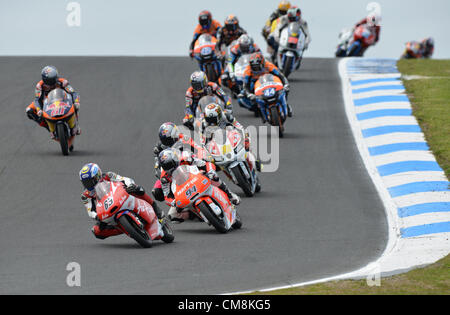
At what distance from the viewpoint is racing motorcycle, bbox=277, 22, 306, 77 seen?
26203 mm

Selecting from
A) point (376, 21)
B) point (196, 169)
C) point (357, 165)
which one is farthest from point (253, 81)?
point (376, 21)

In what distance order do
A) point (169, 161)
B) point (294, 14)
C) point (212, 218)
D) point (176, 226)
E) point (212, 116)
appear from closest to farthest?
point (169, 161) → point (212, 218) → point (176, 226) → point (212, 116) → point (294, 14)

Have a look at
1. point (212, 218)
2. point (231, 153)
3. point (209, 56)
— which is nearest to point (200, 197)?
point (212, 218)

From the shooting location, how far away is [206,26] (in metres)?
26.3

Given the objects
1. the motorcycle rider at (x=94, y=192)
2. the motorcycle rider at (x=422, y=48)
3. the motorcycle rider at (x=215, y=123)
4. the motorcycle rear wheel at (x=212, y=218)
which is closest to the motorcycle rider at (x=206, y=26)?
the motorcycle rider at (x=215, y=123)

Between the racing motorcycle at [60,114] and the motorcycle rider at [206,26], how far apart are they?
7.04m

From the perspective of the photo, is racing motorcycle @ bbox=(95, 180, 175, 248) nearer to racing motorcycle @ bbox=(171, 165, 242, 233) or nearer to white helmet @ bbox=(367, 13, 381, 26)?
racing motorcycle @ bbox=(171, 165, 242, 233)

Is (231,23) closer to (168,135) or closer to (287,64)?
(287,64)

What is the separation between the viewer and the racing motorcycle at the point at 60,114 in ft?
63.9

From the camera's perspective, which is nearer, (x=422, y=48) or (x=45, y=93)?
(x=45, y=93)

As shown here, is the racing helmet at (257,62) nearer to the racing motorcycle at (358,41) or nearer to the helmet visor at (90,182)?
the helmet visor at (90,182)

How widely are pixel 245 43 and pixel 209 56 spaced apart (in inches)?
112

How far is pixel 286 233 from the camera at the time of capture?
44.4 feet
